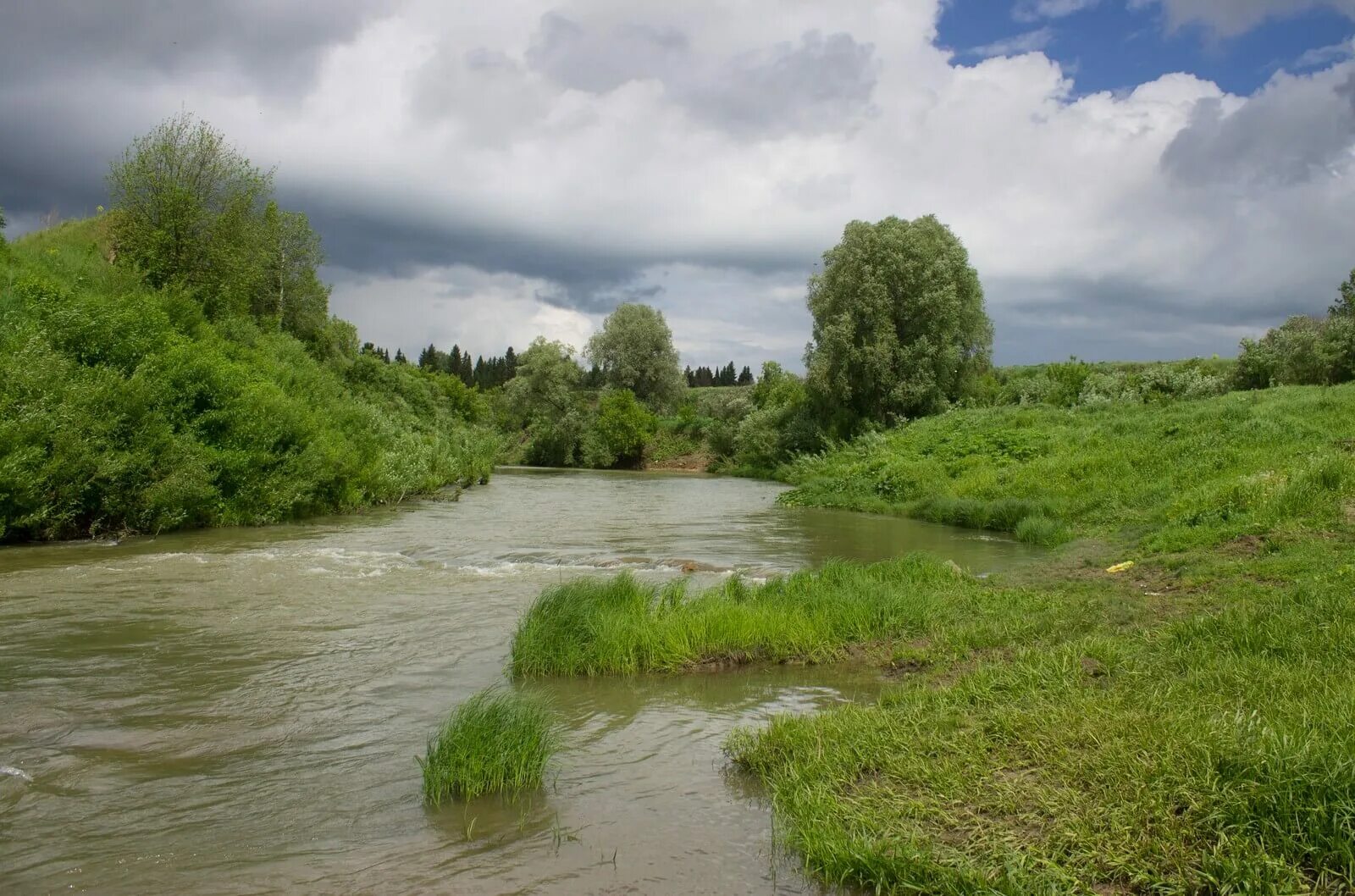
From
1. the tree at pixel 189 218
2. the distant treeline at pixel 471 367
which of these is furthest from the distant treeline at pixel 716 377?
the tree at pixel 189 218

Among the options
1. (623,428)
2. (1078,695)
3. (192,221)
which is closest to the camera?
(1078,695)

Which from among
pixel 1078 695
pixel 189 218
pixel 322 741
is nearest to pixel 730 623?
pixel 1078 695

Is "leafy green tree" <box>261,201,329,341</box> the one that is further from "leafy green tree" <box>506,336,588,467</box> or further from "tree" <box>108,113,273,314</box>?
"leafy green tree" <box>506,336,588,467</box>

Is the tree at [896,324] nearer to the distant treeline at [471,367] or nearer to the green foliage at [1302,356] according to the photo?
the green foliage at [1302,356]

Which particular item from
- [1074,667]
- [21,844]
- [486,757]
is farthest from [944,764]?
[21,844]

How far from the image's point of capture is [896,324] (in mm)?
46812

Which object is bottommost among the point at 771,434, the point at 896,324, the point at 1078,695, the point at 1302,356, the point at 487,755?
the point at 487,755

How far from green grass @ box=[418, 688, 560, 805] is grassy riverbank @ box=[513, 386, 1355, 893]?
165 centimetres

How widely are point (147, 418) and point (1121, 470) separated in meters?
25.5

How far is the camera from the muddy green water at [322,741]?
5.16 m

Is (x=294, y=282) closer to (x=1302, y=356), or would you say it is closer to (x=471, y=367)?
(x=1302, y=356)

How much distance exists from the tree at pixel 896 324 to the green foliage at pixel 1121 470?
319 inches

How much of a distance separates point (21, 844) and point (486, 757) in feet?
9.49

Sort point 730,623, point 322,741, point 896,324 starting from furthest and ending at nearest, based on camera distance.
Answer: point 896,324, point 730,623, point 322,741
